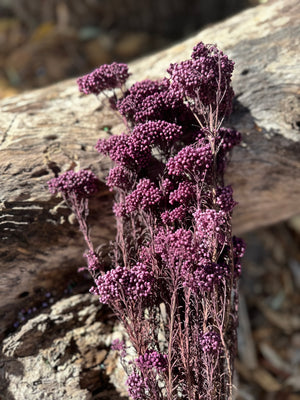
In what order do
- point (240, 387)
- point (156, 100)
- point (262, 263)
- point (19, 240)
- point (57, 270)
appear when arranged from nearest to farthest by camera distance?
point (156, 100) → point (19, 240) → point (57, 270) → point (240, 387) → point (262, 263)

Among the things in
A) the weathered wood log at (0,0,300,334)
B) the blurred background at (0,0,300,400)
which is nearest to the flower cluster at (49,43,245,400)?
the weathered wood log at (0,0,300,334)

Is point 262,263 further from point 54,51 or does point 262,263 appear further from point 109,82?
point 54,51

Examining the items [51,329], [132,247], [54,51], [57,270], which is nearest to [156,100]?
[132,247]

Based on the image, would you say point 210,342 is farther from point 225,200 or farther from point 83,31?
point 83,31

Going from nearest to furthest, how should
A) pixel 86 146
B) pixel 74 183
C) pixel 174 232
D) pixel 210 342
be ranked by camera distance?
pixel 210 342, pixel 174 232, pixel 74 183, pixel 86 146

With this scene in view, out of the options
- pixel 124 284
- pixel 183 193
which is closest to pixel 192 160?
pixel 183 193

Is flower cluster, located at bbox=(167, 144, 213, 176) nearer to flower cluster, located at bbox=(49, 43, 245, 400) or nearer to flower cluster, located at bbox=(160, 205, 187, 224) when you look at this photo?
flower cluster, located at bbox=(49, 43, 245, 400)

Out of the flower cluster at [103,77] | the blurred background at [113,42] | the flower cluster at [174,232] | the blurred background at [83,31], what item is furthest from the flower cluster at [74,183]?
the blurred background at [83,31]
